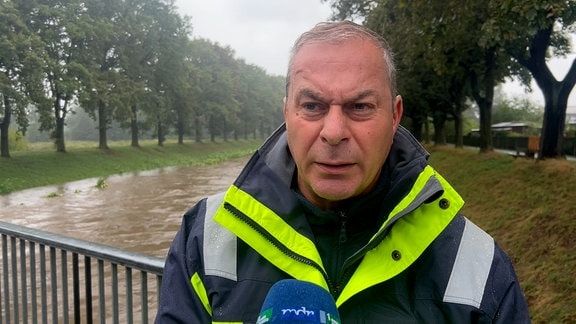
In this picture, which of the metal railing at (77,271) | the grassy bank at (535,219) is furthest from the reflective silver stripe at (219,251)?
the grassy bank at (535,219)

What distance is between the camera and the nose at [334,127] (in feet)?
5.19

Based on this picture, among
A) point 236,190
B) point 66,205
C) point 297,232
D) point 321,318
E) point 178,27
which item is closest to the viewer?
point 321,318

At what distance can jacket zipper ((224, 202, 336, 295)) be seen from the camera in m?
1.61

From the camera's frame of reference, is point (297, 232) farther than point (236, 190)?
No

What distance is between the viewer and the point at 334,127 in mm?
1586

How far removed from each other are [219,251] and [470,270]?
79 cm

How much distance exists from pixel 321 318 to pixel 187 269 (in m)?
0.78

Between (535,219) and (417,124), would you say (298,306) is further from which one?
(417,124)

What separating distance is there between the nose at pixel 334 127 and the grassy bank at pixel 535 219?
213 inches

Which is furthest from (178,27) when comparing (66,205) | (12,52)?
(66,205)

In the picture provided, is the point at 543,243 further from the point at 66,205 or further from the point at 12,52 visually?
the point at 12,52

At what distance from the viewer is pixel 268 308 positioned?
→ 110 centimetres

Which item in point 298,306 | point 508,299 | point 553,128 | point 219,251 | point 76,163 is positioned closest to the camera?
point 298,306

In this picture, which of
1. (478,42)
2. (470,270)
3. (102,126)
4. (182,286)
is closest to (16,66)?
(102,126)
